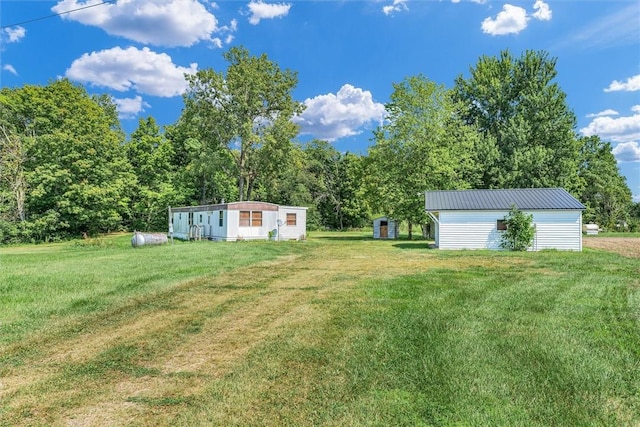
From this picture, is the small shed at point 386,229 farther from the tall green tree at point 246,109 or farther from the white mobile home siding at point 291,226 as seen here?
the tall green tree at point 246,109

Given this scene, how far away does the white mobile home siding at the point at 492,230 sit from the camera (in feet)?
55.2

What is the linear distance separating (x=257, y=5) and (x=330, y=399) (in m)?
11.5

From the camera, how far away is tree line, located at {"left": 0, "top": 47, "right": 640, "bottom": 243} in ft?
82.4

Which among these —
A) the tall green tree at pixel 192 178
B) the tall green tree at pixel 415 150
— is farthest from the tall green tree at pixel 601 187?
the tall green tree at pixel 192 178

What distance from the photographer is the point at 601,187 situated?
111ft

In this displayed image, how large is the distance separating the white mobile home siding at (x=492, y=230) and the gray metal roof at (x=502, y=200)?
0.27 meters

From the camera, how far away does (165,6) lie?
10.1 m

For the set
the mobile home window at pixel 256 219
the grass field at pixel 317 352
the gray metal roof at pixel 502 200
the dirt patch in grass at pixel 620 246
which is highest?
the gray metal roof at pixel 502 200

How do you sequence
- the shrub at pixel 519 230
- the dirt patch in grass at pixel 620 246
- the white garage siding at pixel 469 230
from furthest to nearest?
the white garage siding at pixel 469 230
the shrub at pixel 519 230
the dirt patch in grass at pixel 620 246

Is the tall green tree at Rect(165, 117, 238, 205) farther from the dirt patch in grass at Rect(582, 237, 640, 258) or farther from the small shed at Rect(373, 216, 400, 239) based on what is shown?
the dirt patch in grass at Rect(582, 237, 640, 258)

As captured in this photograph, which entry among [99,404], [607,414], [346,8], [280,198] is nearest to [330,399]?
[99,404]

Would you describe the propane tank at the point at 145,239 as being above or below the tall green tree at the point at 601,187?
below

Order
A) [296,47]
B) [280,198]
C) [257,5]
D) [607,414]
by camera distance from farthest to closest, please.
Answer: [280,198], [296,47], [257,5], [607,414]

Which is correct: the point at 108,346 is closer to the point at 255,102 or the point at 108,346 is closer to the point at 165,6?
the point at 165,6
